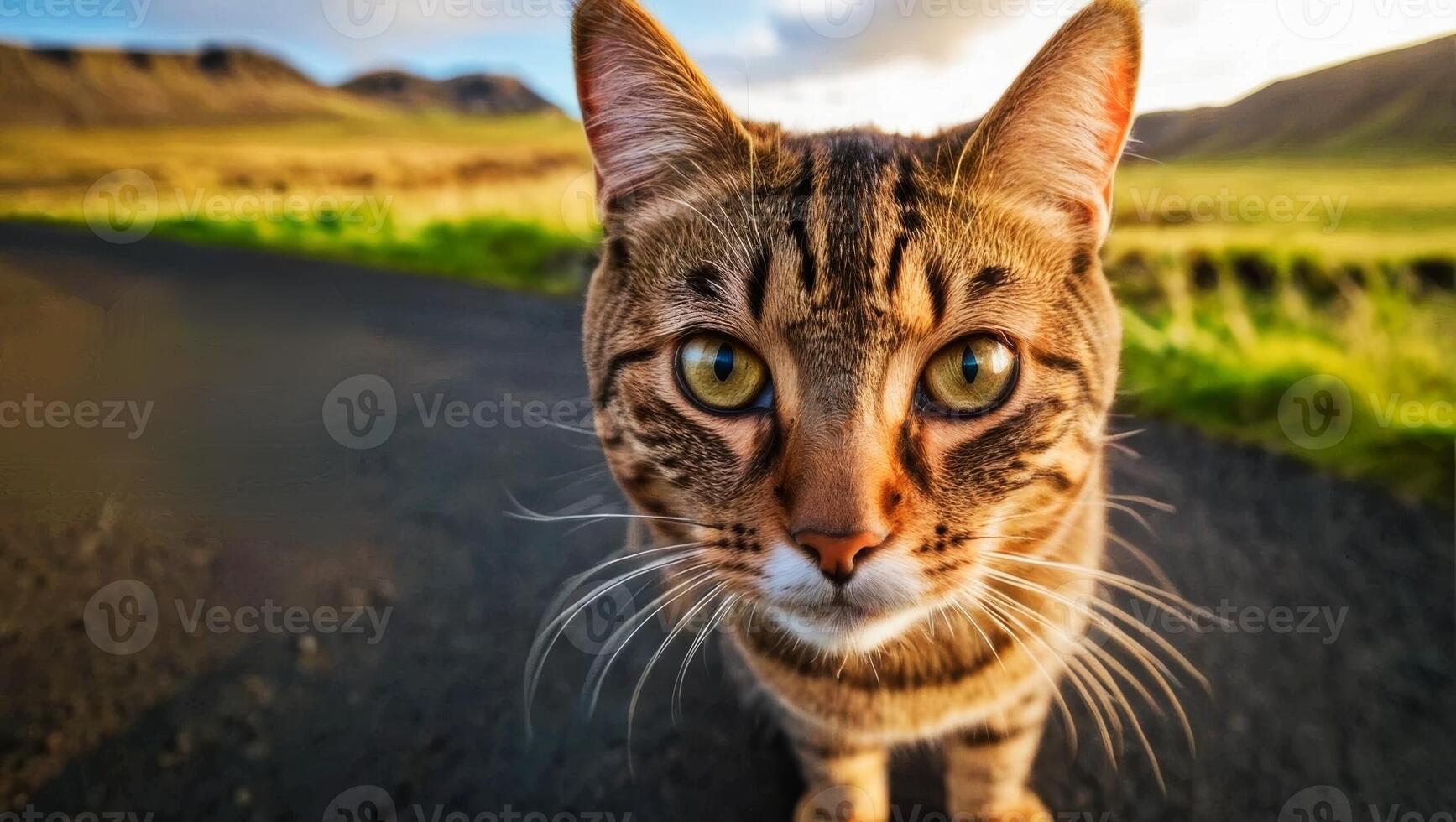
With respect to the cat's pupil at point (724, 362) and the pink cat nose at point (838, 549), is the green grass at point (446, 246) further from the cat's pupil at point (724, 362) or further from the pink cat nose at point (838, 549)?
the pink cat nose at point (838, 549)

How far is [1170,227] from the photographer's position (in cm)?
143

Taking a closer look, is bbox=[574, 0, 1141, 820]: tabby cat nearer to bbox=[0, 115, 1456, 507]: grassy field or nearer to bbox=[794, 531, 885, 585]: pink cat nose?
bbox=[794, 531, 885, 585]: pink cat nose

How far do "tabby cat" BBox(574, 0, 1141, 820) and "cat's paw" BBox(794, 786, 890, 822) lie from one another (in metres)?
0.28

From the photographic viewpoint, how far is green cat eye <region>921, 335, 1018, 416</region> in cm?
71

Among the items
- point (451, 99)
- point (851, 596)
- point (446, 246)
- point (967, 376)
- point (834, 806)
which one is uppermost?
point (451, 99)

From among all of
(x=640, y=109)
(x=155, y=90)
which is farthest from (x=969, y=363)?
(x=155, y=90)

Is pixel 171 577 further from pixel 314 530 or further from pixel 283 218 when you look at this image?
Result: pixel 283 218

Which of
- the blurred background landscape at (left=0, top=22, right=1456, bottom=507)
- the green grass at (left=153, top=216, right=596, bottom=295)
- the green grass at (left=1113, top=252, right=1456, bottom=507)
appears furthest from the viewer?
the green grass at (left=153, top=216, right=596, bottom=295)

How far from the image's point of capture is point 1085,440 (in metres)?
0.78

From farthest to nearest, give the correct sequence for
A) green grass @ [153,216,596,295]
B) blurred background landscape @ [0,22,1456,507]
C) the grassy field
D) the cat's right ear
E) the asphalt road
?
green grass @ [153,216,596,295] < the grassy field < blurred background landscape @ [0,22,1456,507] < the asphalt road < the cat's right ear

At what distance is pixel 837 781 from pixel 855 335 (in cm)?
69

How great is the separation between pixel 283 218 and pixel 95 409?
0.54 meters

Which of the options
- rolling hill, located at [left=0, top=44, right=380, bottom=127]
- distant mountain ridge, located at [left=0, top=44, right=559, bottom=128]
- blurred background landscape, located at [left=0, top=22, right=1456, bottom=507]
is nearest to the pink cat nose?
blurred background landscape, located at [left=0, top=22, right=1456, bottom=507]

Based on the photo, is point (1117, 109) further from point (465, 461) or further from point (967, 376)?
point (465, 461)
